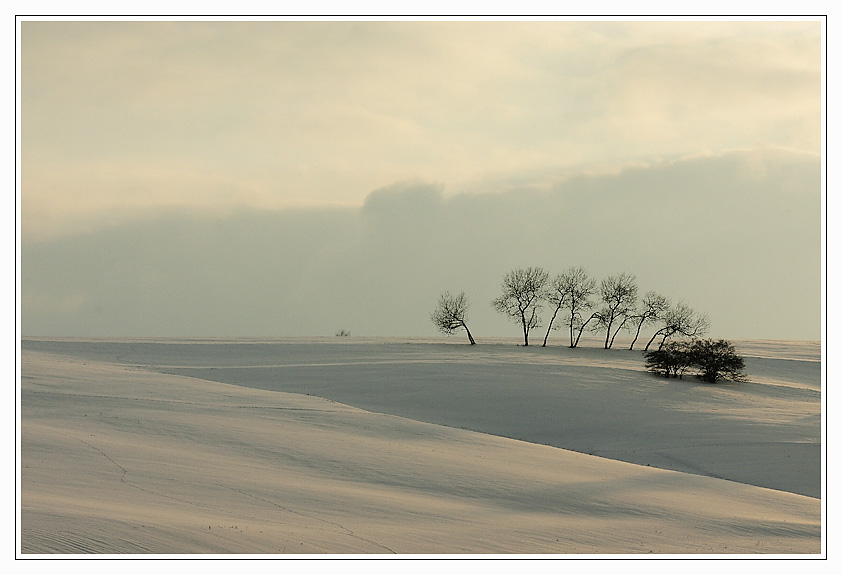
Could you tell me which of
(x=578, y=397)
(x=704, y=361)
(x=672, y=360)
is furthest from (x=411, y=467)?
(x=704, y=361)

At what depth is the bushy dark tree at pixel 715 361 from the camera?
125 ft

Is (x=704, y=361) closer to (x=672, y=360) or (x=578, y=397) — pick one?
(x=672, y=360)

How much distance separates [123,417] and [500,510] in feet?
35.9

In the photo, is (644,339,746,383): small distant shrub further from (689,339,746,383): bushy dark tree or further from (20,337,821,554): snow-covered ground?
(20,337,821,554): snow-covered ground

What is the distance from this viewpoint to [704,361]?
127 ft

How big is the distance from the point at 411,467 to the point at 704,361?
2640 cm

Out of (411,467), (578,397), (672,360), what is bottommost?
(578,397)

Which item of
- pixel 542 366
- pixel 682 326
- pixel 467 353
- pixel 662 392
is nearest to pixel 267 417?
Result: pixel 662 392

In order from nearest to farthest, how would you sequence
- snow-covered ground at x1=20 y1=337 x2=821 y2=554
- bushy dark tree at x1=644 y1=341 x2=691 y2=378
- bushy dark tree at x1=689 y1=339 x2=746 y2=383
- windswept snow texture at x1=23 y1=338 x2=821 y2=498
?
snow-covered ground at x1=20 y1=337 x2=821 y2=554
windswept snow texture at x1=23 y1=338 x2=821 y2=498
bushy dark tree at x1=689 y1=339 x2=746 y2=383
bushy dark tree at x1=644 y1=341 x2=691 y2=378

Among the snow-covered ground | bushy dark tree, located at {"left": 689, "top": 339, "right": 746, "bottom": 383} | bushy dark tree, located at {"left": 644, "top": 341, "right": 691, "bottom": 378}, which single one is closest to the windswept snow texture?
the snow-covered ground

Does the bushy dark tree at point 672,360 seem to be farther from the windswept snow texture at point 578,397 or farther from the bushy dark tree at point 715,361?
the windswept snow texture at point 578,397

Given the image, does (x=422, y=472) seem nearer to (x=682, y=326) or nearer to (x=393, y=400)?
(x=393, y=400)

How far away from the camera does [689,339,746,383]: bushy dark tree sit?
38219mm
